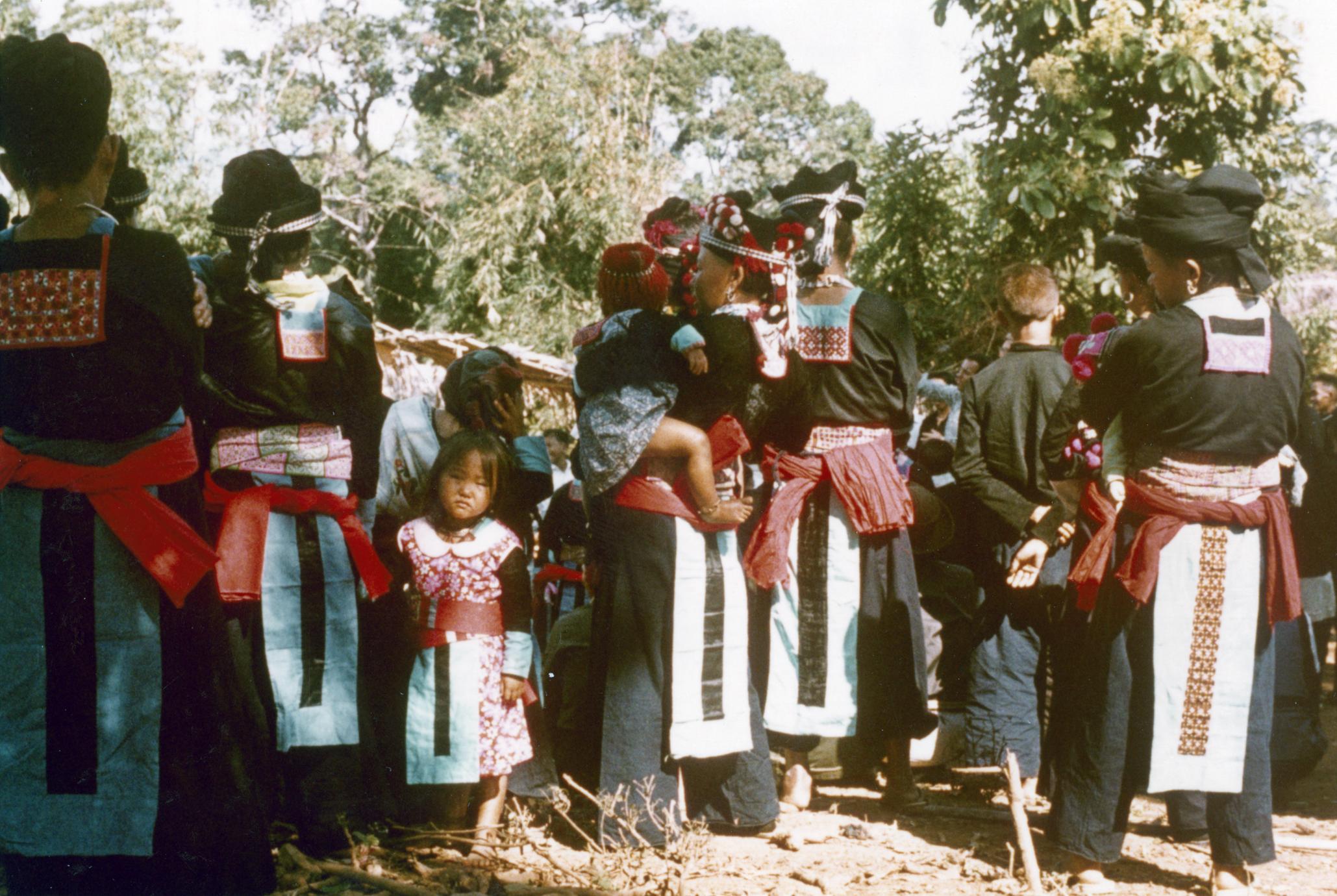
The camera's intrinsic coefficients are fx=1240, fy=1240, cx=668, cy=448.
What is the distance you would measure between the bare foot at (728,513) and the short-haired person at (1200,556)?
1.19 m

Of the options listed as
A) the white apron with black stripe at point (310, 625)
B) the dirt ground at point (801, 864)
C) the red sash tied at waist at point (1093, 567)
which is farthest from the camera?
the white apron with black stripe at point (310, 625)

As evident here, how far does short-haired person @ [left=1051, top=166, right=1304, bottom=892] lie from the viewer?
139 inches

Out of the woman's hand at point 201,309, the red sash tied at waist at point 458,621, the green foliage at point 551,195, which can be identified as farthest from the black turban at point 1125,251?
the green foliage at point 551,195

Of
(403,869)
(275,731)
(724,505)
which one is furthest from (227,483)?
(724,505)

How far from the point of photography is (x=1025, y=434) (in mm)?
4738

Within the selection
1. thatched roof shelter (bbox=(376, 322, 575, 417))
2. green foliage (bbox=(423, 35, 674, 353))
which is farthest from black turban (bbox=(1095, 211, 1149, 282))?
green foliage (bbox=(423, 35, 674, 353))

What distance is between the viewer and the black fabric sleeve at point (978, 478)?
4695 millimetres

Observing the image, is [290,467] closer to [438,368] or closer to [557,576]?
[557,576]

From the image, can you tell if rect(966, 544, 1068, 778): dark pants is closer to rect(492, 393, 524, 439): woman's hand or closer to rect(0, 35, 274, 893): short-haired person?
rect(492, 393, 524, 439): woman's hand

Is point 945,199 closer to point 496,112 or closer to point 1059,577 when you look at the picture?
point 1059,577

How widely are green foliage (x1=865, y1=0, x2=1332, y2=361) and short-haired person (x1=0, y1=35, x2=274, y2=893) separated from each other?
22.5 feet

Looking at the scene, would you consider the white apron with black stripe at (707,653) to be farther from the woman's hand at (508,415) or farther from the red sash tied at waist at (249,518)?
the red sash tied at waist at (249,518)

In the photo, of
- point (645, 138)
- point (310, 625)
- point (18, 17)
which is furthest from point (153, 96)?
point (310, 625)

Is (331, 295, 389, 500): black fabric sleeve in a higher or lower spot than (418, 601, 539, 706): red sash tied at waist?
higher
